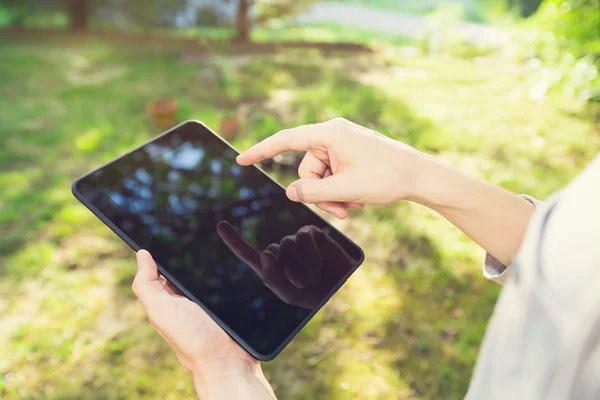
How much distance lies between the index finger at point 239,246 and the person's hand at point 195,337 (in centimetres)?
22

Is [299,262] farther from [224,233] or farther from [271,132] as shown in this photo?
[271,132]

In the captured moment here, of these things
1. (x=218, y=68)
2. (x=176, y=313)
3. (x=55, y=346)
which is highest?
(x=176, y=313)

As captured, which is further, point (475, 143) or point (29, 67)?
point (29, 67)

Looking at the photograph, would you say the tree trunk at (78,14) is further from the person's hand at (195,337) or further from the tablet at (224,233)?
the person's hand at (195,337)

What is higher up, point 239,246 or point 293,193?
point 293,193

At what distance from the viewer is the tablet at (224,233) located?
1203 mm

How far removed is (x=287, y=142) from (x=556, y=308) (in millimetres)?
892

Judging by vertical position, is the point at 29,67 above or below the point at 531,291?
below

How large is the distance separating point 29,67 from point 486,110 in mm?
5225

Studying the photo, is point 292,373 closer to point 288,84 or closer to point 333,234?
point 333,234

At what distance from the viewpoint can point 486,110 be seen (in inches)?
166

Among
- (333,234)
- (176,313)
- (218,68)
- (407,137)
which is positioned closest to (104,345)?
(176,313)

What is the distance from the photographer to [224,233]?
138 cm

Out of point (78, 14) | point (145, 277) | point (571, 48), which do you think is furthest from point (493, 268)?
point (78, 14)
